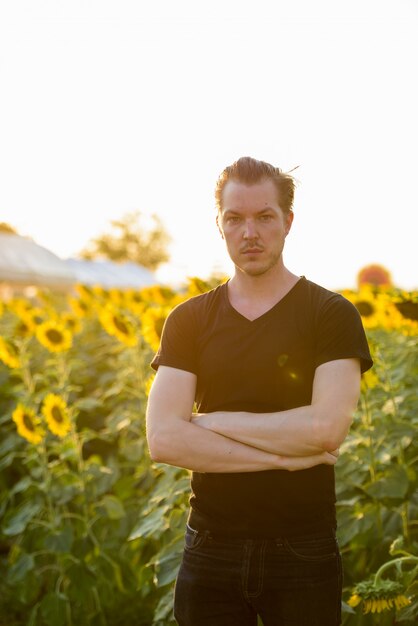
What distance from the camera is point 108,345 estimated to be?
26.3ft

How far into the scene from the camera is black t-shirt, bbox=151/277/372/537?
231cm

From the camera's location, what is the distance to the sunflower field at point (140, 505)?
3.37 m

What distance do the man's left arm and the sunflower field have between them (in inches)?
21.1

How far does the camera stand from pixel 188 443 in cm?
238

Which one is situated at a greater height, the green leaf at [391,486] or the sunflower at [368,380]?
the sunflower at [368,380]

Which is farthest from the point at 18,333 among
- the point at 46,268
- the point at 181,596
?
the point at 46,268

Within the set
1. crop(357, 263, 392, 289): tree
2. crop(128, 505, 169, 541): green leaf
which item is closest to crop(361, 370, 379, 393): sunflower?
crop(128, 505, 169, 541): green leaf

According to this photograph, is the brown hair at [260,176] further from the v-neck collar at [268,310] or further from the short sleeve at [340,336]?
the short sleeve at [340,336]

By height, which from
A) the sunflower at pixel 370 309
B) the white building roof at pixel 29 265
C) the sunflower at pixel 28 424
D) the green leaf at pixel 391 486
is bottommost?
the green leaf at pixel 391 486

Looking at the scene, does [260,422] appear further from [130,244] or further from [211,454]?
[130,244]

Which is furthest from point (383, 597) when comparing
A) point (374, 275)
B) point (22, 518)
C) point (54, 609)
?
point (374, 275)

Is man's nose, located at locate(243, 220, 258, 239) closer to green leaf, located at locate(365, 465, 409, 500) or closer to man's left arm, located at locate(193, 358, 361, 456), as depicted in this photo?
man's left arm, located at locate(193, 358, 361, 456)

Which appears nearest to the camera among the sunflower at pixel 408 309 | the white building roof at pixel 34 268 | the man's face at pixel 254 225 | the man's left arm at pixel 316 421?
the man's left arm at pixel 316 421

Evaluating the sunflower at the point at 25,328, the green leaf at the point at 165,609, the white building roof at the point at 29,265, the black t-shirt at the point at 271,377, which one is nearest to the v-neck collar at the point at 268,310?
the black t-shirt at the point at 271,377
